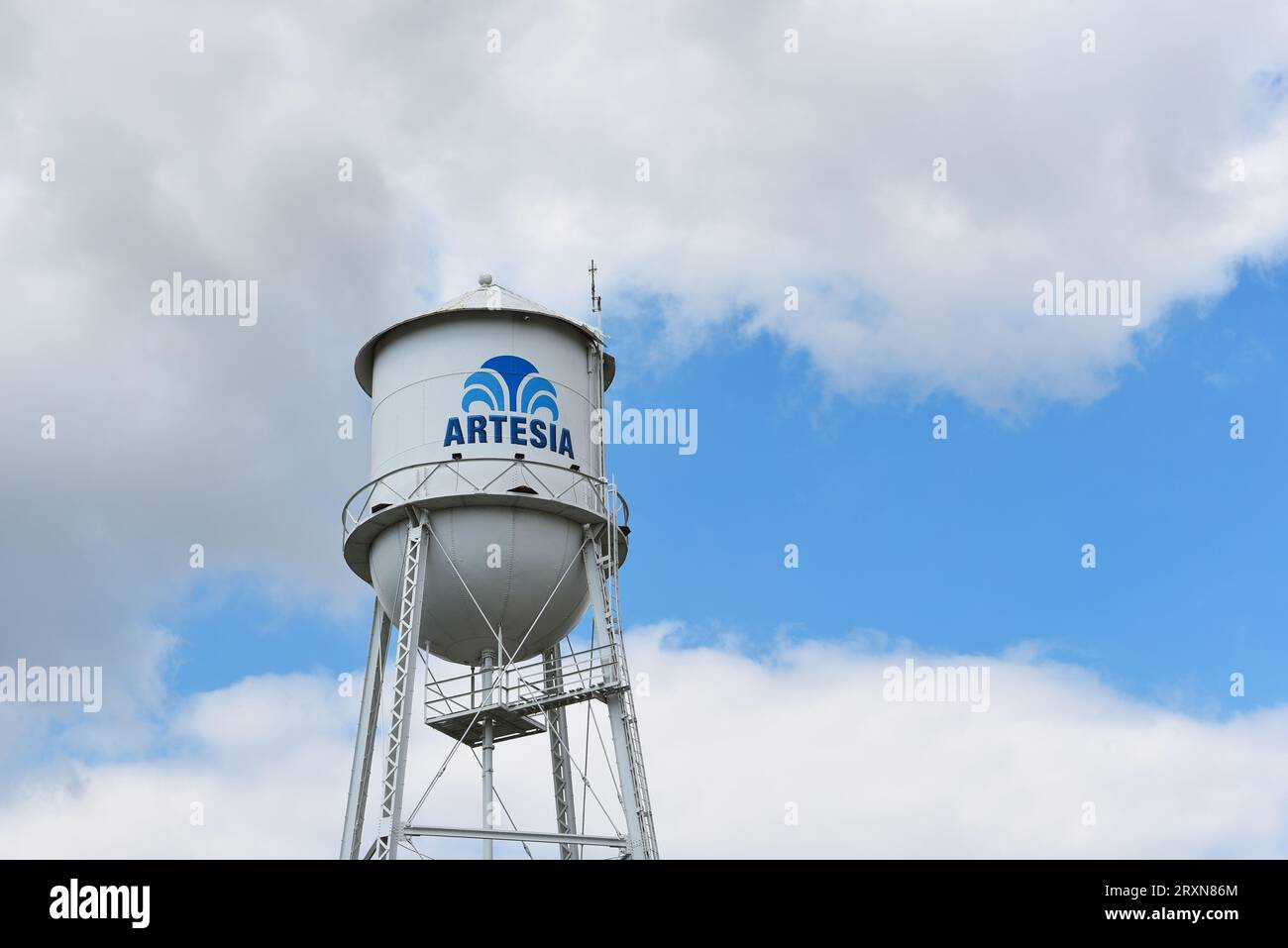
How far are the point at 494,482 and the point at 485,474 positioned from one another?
0.76 ft

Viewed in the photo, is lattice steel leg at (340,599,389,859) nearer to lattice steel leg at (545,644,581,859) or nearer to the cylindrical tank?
the cylindrical tank

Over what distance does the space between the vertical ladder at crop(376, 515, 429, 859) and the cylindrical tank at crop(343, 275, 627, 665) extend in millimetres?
295

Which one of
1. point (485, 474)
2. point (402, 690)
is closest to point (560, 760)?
point (402, 690)

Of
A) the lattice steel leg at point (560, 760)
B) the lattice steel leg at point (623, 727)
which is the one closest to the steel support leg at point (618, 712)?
the lattice steel leg at point (623, 727)

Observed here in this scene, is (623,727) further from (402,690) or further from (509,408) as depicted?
(509,408)

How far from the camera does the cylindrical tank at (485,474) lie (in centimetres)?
3025

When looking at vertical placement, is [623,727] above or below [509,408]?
below

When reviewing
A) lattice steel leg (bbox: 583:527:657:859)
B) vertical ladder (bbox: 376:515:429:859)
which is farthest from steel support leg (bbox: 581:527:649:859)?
vertical ladder (bbox: 376:515:429:859)

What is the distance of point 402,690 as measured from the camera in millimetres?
29516

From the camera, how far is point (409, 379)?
31.5 metres

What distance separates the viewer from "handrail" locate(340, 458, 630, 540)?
99.2ft

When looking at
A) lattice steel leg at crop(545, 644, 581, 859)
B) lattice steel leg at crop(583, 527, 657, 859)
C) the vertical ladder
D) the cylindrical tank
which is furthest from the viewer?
lattice steel leg at crop(545, 644, 581, 859)

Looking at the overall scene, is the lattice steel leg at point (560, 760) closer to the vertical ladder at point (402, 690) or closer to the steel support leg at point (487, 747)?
the steel support leg at point (487, 747)
